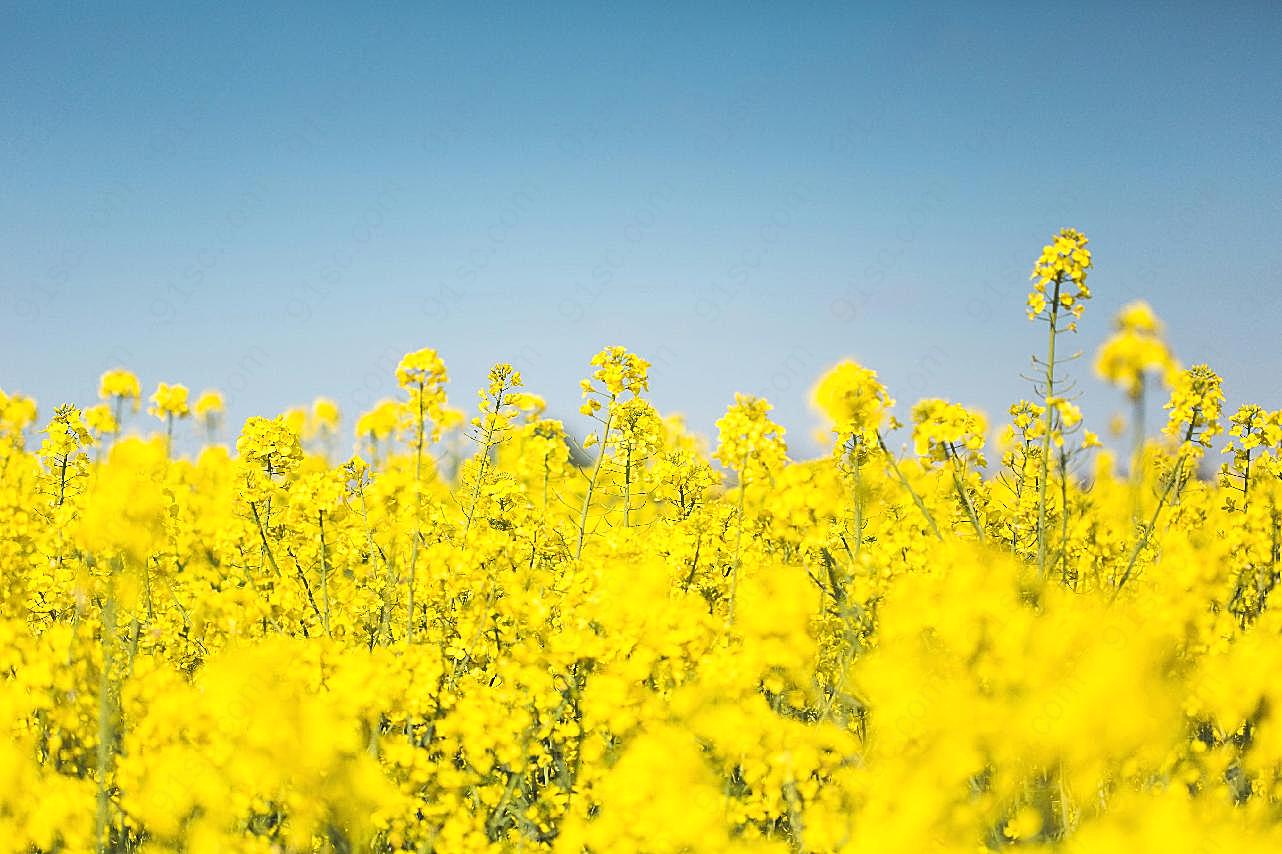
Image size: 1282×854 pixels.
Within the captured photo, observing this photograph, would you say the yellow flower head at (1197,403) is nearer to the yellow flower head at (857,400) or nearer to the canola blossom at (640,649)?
the canola blossom at (640,649)

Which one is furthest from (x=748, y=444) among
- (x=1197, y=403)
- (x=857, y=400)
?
(x=1197, y=403)

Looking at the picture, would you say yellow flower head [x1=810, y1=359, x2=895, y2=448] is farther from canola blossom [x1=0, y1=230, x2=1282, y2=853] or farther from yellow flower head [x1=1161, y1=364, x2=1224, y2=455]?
yellow flower head [x1=1161, y1=364, x2=1224, y2=455]

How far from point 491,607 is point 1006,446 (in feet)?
11.8

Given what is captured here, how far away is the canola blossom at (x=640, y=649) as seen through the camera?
134 inches

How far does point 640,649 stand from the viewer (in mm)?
4469

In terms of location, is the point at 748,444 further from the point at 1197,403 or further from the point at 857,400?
the point at 1197,403

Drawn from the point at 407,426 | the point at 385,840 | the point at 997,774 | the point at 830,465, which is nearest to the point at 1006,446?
the point at 830,465

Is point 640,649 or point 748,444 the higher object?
point 748,444

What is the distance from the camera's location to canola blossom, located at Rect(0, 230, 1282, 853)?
3395 mm

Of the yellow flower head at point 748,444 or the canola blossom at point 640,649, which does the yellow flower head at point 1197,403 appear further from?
the yellow flower head at point 748,444

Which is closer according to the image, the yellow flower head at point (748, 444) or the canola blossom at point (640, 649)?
the canola blossom at point (640, 649)

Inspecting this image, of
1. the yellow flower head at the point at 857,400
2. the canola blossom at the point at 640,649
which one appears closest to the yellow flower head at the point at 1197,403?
the canola blossom at the point at 640,649

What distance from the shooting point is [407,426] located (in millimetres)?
5258

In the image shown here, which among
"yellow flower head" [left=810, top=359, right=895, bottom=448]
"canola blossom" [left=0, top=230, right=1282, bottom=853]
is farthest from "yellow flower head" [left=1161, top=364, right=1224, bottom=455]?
"yellow flower head" [left=810, top=359, right=895, bottom=448]
